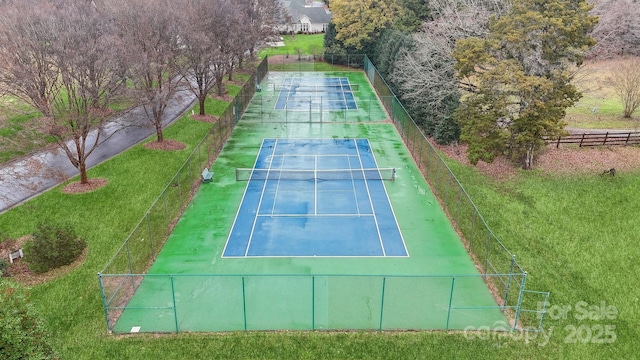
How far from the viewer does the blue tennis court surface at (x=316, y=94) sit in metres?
40.9

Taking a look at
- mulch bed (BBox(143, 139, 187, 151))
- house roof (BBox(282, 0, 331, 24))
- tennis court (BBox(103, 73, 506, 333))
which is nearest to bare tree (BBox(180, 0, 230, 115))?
mulch bed (BBox(143, 139, 187, 151))

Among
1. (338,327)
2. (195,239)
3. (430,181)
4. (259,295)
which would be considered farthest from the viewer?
(430,181)

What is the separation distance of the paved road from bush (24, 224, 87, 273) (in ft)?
6.37

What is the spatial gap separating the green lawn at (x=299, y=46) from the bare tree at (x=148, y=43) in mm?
34711

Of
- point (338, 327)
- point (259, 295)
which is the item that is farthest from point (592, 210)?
point (259, 295)

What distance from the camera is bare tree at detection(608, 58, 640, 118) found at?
1313 inches

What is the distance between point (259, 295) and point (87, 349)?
17.2 ft

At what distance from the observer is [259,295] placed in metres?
15.8

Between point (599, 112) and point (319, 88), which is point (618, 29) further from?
point (319, 88)

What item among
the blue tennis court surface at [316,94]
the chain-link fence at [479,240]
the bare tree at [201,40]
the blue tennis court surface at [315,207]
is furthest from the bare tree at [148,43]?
the chain-link fence at [479,240]

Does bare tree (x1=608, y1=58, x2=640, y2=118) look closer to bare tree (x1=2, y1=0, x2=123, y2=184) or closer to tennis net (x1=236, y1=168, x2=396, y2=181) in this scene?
tennis net (x1=236, y1=168, x2=396, y2=181)

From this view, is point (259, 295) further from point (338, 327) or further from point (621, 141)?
point (621, 141)

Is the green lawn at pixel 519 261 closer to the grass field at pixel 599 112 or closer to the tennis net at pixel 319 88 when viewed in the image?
the grass field at pixel 599 112

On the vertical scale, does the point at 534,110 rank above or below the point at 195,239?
above
